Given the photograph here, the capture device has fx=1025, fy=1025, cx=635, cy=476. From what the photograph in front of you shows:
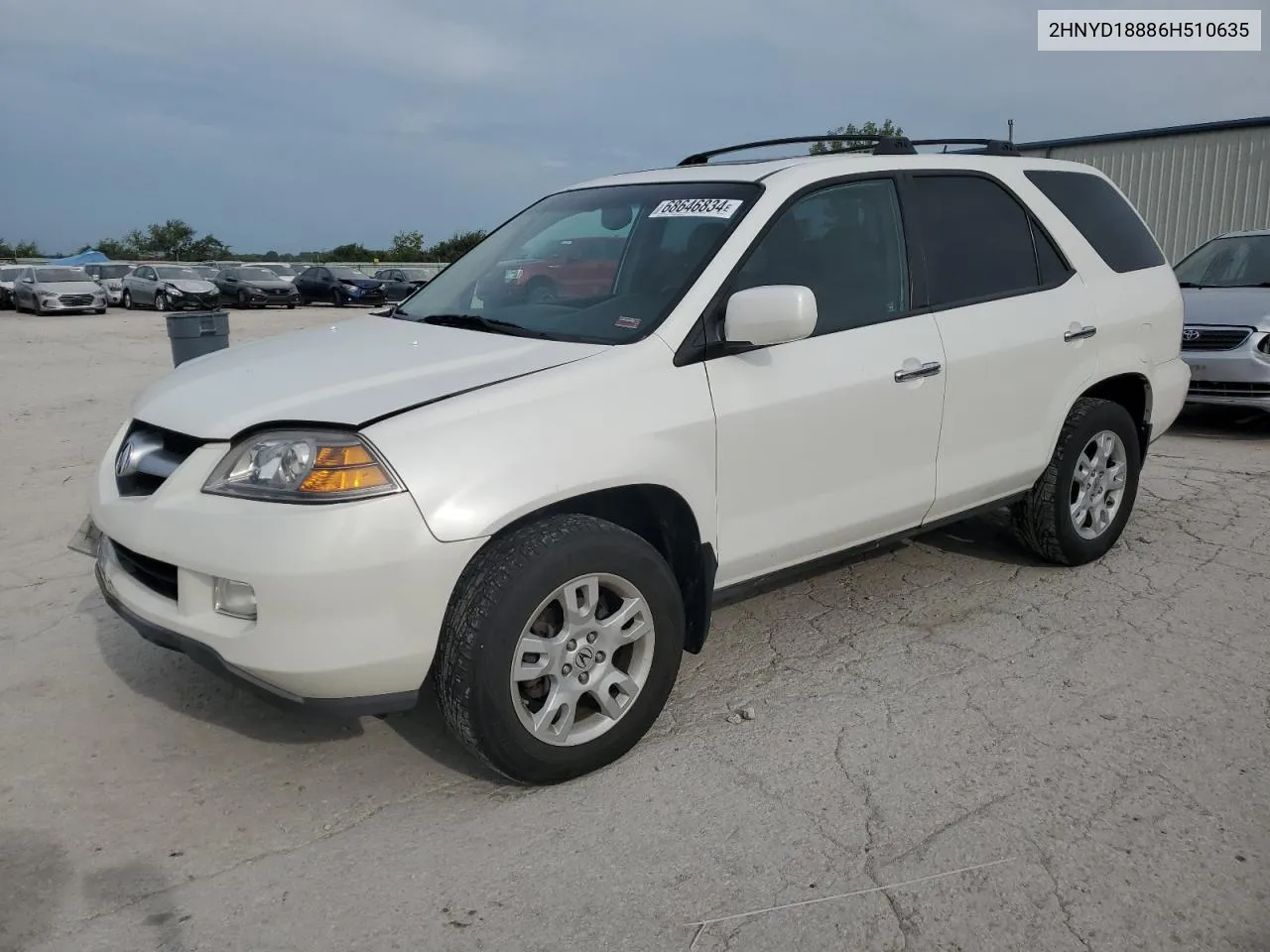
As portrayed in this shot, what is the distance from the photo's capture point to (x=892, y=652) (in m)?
3.94

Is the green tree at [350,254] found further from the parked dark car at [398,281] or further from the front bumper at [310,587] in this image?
the front bumper at [310,587]

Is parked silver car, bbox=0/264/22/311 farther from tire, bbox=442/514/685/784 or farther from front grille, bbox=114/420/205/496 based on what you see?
tire, bbox=442/514/685/784

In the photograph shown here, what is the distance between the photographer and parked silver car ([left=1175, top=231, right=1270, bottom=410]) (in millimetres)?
7855

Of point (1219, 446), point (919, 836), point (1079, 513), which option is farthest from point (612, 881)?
point (1219, 446)

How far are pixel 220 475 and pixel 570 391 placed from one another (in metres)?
0.98

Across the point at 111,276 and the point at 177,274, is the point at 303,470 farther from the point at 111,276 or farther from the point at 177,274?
the point at 111,276

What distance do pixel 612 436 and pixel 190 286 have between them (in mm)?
31457

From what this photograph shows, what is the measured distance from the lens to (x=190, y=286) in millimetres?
30906

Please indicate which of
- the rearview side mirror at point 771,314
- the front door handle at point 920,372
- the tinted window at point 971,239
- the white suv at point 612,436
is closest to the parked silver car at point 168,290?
the white suv at point 612,436

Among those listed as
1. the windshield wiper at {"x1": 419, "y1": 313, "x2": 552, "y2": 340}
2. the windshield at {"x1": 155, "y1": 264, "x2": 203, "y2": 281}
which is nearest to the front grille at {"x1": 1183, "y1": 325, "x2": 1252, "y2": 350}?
the windshield wiper at {"x1": 419, "y1": 313, "x2": 552, "y2": 340}

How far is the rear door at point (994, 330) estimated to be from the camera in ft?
13.0

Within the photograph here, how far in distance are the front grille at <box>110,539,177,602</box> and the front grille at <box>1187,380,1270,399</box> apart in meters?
7.72

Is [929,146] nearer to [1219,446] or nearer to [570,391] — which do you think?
[570,391]

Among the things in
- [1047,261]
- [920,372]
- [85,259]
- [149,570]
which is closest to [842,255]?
[920,372]
